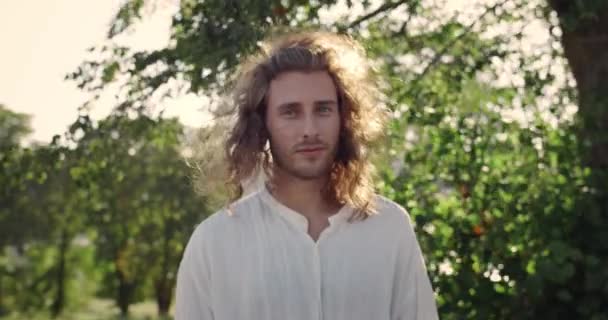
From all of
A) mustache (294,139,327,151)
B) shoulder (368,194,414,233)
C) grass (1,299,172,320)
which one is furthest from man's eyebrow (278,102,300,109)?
grass (1,299,172,320)

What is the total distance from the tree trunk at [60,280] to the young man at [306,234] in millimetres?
38793

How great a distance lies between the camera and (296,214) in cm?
342

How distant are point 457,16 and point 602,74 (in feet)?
4.00

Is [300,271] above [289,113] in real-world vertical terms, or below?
below

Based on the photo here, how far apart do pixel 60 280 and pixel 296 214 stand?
40.8m

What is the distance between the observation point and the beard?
11.1 feet

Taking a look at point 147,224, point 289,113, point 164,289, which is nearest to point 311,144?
point 289,113

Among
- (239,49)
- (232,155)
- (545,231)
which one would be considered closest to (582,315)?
(545,231)

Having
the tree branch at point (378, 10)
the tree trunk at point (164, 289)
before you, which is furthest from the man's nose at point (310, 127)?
the tree trunk at point (164, 289)

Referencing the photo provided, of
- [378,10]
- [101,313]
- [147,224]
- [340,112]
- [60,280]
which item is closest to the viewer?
[340,112]

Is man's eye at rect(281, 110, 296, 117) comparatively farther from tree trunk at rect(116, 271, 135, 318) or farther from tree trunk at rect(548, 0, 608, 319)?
tree trunk at rect(116, 271, 135, 318)

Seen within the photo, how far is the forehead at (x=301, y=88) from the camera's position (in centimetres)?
340

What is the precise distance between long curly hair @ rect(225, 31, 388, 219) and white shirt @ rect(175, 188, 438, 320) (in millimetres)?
108

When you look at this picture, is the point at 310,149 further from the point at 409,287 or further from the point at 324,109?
the point at 409,287
